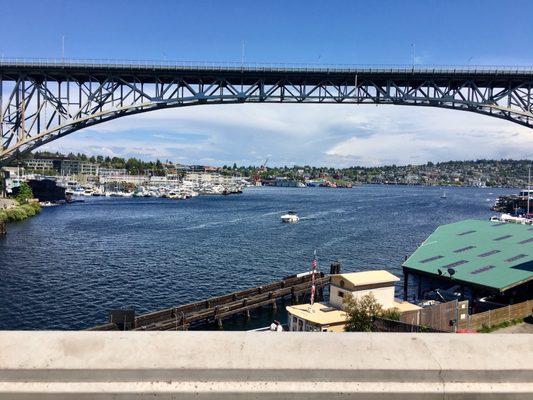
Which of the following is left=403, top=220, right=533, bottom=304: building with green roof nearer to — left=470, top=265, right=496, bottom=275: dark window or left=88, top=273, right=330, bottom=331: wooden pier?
left=470, top=265, right=496, bottom=275: dark window

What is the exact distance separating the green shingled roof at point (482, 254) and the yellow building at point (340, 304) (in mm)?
4222

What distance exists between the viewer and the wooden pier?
69.8ft

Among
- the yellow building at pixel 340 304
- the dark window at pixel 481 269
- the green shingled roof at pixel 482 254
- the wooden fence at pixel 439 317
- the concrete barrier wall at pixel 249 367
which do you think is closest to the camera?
the concrete barrier wall at pixel 249 367

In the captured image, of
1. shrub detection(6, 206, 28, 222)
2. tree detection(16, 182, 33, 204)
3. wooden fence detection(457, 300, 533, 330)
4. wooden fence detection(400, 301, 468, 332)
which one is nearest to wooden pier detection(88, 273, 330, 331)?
wooden fence detection(400, 301, 468, 332)

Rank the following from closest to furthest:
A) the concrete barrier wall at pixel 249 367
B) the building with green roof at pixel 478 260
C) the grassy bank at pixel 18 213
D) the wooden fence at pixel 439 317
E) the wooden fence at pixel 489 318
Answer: the concrete barrier wall at pixel 249 367 → the wooden fence at pixel 489 318 → the wooden fence at pixel 439 317 → the building with green roof at pixel 478 260 → the grassy bank at pixel 18 213

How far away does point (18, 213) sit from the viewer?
234 feet

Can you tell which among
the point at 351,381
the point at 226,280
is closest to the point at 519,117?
the point at 226,280

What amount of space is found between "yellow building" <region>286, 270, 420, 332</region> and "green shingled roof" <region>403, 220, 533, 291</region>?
4222mm

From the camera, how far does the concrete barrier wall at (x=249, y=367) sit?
241 centimetres

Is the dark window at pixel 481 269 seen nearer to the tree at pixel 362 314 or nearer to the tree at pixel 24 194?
the tree at pixel 362 314

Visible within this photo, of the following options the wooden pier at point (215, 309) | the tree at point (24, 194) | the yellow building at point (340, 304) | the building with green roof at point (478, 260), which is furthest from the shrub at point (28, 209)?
the yellow building at point (340, 304)

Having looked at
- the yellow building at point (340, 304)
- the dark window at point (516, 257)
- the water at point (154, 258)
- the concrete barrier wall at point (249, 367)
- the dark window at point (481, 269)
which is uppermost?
the concrete barrier wall at point (249, 367)

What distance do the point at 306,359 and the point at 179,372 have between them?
703mm

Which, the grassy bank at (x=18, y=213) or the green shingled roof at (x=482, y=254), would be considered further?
the grassy bank at (x=18, y=213)
